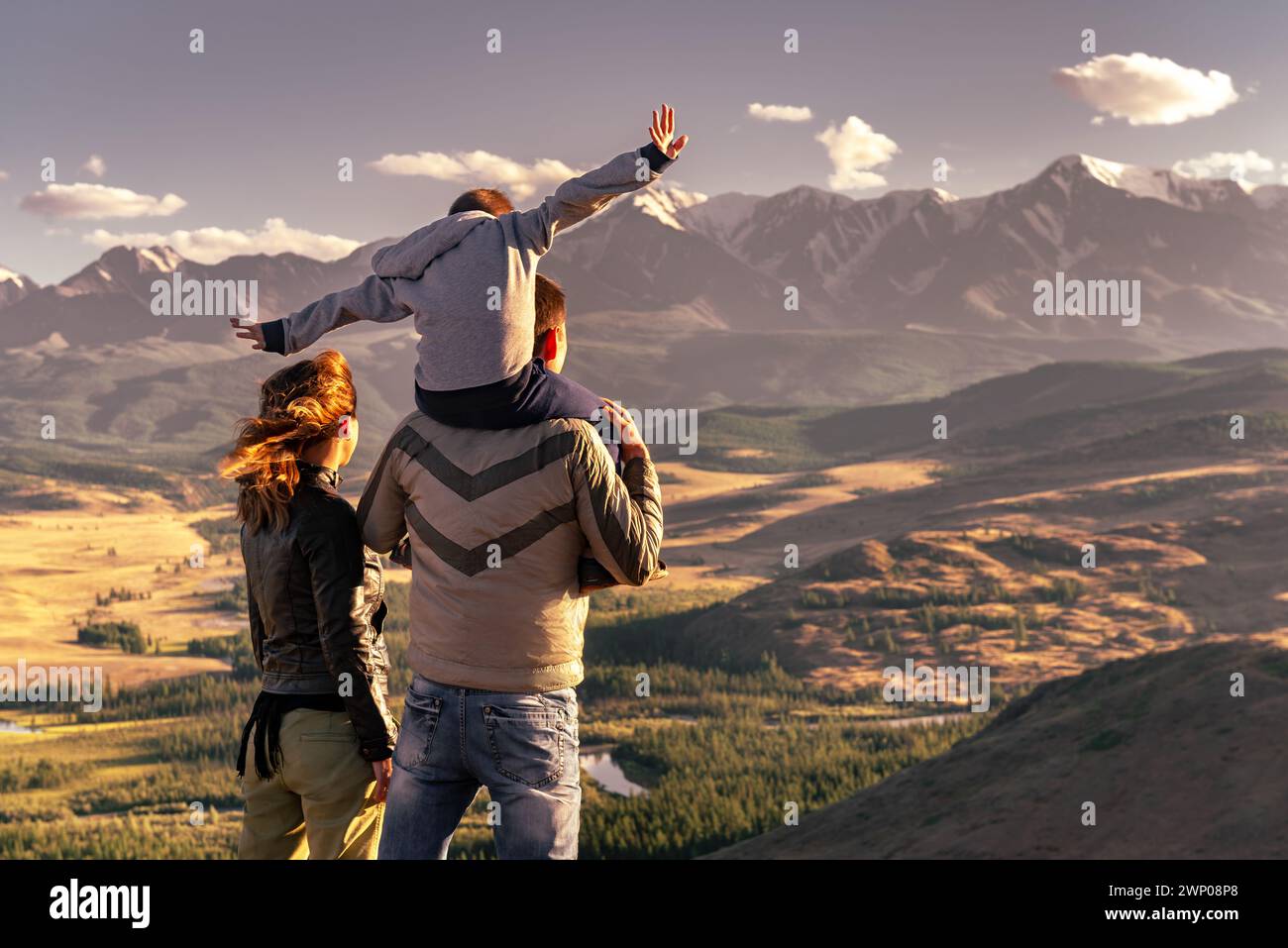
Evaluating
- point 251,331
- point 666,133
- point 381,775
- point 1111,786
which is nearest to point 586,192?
point 666,133

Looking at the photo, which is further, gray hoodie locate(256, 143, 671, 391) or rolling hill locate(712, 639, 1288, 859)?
rolling hill locate(712, 639, 1288, 859)

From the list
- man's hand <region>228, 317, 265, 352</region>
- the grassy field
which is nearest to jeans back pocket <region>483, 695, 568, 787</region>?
man's hand <region>228, 317, 265, 352</region>

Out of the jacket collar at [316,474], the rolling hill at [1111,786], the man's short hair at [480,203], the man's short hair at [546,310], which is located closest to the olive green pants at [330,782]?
the jacket collar at [316,474]

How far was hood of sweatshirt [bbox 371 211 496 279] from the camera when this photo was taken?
16.4 ft

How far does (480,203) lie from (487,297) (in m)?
0.59

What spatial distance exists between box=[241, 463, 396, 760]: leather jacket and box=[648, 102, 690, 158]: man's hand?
2.00 metres

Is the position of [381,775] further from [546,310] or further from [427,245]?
[427,245]

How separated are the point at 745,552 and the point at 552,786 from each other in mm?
104804

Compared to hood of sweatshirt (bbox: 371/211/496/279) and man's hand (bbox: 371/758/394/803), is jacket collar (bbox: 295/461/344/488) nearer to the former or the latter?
hood of sweatshirt (bbox: 371/211/496/279)

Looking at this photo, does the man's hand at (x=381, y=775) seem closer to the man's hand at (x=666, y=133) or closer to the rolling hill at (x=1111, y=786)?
the man's hand at (x=666, y=133)

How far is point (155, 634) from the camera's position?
317ft

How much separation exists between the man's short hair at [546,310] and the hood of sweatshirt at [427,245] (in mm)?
357

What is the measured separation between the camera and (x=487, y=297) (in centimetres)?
486

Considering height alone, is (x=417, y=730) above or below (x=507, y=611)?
below
